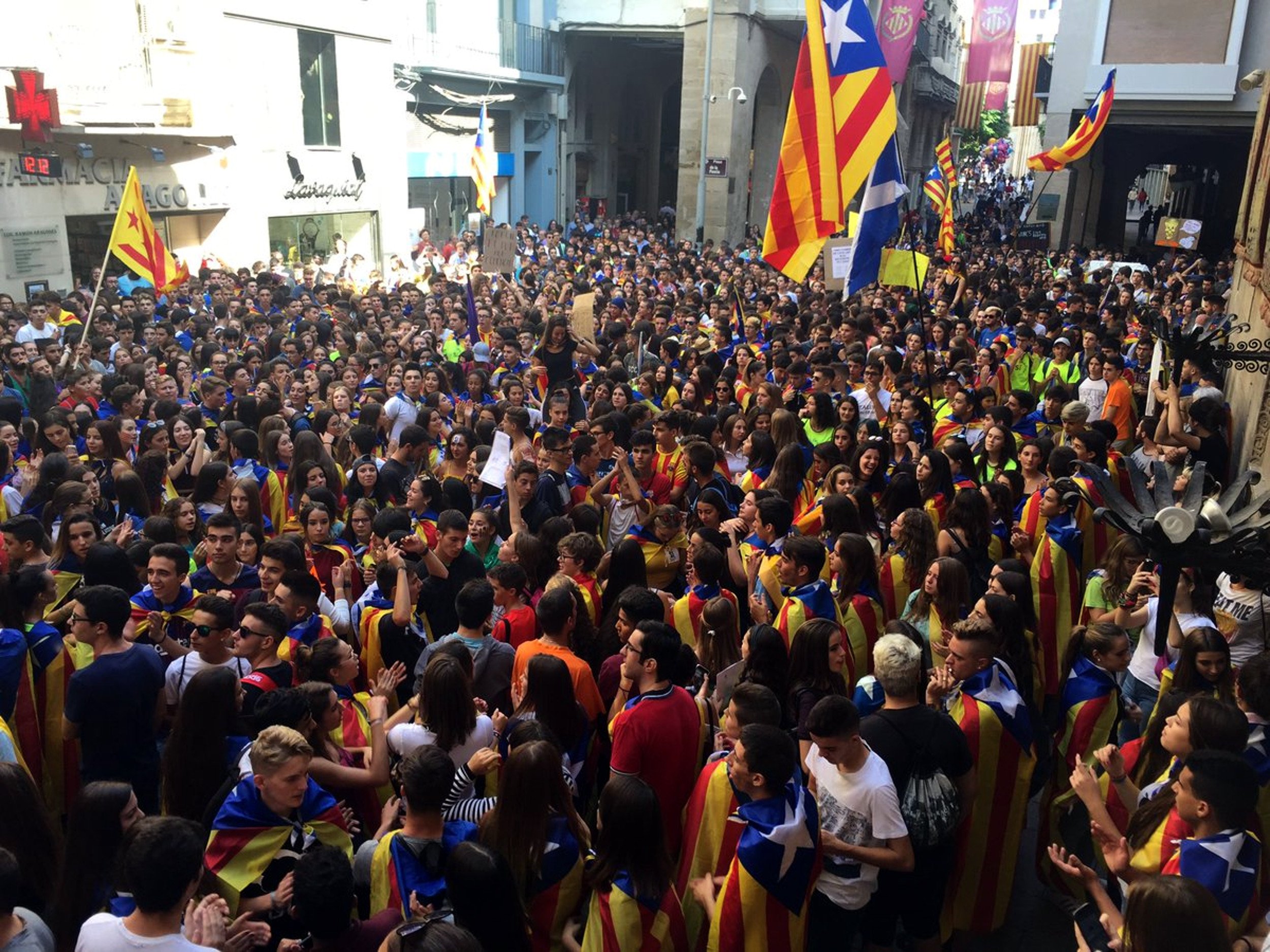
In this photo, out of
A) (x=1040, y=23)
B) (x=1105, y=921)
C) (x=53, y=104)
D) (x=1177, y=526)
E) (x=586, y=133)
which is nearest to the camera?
(x=1105, y=921)

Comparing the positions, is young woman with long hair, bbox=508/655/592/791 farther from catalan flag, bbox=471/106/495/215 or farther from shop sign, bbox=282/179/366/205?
shop sign, bbox=282/179/366/205

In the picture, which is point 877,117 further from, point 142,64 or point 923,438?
point 142,64

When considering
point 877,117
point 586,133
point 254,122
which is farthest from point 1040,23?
point 877,117

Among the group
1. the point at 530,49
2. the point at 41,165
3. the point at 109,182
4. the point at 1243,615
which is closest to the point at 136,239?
the point at 41,165

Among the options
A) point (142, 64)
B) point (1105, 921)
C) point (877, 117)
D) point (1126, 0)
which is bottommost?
point (1105, 921)

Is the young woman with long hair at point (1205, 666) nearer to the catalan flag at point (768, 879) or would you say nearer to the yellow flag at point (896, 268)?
the catalan flag at point (768, 879)

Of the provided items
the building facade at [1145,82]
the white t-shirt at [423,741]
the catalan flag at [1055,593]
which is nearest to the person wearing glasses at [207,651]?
the white t-shirt at [423,741]

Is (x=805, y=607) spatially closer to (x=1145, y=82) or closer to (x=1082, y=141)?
(x=1082, y=141)

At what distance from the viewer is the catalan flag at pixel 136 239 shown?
10711 mm

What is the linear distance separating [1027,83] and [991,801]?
39879 millimetres

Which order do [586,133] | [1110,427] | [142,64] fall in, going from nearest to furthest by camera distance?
[1110,427], [142,64], [586,133]

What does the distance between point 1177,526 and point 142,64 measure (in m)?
19.2

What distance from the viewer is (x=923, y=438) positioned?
328 inches

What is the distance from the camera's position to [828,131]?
9359 mm
